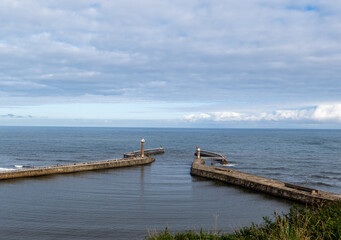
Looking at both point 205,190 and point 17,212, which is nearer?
point 17,212

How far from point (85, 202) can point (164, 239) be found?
1275 cm

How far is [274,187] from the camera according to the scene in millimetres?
23906

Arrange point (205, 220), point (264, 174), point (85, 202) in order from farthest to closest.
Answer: point (264, 174)
point (85, 202)
point (205, 220)

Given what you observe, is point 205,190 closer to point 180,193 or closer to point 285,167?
point 180,193

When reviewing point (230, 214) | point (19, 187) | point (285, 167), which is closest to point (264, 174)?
point (285, 167)

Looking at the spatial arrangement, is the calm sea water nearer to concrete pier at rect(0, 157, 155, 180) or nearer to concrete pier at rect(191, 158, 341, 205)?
concrete pier at rect(191, 158, 341, 205)

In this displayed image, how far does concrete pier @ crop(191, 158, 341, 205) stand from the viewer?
20.6m

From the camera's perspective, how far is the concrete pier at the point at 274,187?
67.5 feet

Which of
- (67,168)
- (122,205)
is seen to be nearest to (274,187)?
(122,205)

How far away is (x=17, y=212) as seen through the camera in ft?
59.0

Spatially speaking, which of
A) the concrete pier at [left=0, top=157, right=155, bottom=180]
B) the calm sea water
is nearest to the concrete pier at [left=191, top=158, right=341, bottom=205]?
the calm sea water

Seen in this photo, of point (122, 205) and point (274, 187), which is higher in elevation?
point (274, 187)

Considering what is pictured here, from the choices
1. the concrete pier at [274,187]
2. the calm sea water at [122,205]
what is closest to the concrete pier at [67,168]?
the calm sea water at [122,205]

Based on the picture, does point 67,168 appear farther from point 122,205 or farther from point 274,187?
point 274,187
